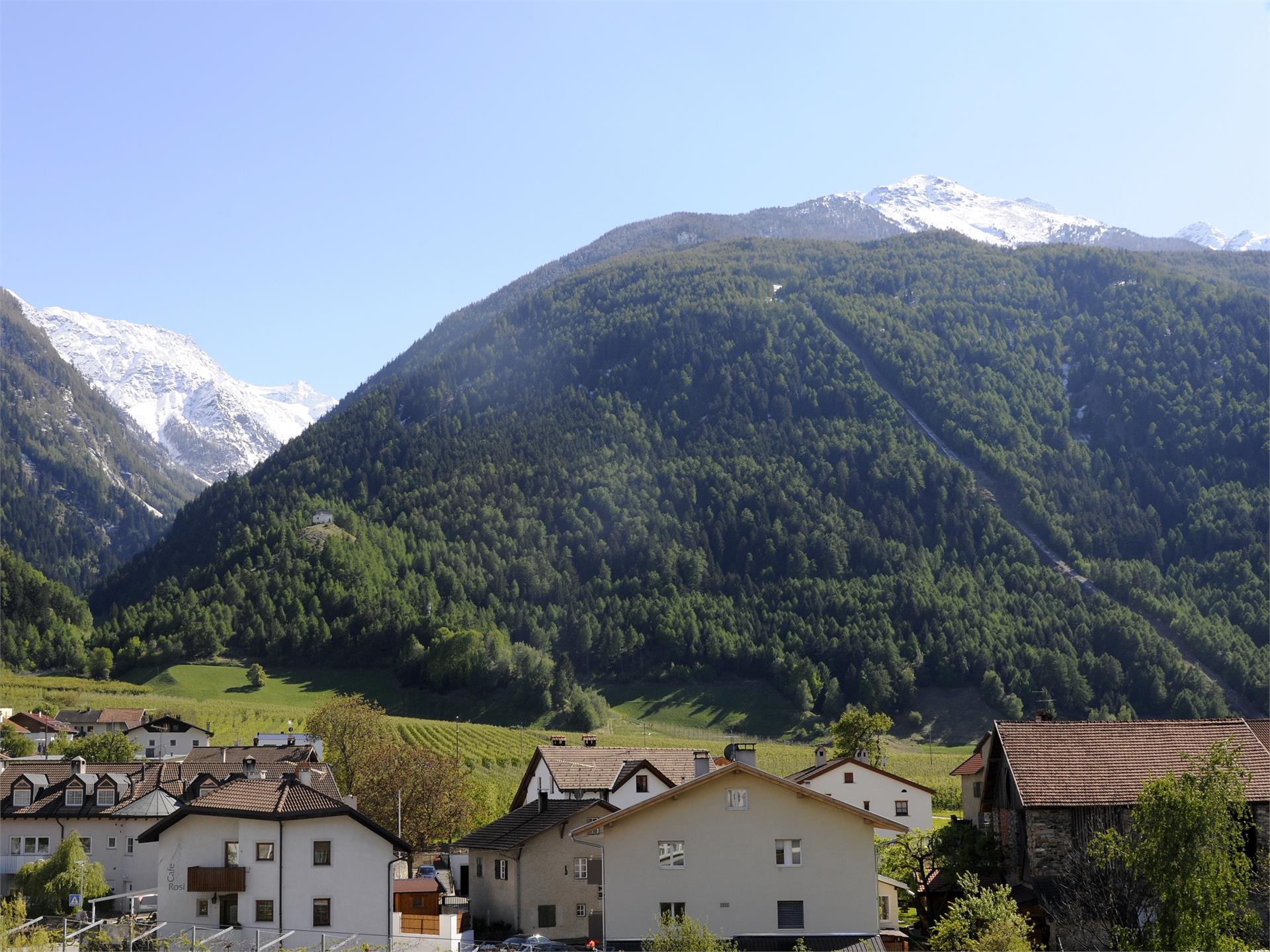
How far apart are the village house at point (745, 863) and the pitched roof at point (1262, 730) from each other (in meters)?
20.3

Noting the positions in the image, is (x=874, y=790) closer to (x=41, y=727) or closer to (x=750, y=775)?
(x=750, y=775)

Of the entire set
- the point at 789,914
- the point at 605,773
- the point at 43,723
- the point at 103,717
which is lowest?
the point at 789,914

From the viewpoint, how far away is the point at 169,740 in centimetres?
12512

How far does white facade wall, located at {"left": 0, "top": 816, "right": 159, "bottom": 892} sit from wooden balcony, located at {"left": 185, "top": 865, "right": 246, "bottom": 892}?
22749mm

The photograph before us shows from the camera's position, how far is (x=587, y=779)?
Answer: 223 ft

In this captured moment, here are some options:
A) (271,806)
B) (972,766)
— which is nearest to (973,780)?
(972,766)

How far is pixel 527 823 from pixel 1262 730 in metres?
33.4

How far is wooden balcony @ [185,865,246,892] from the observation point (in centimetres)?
4488

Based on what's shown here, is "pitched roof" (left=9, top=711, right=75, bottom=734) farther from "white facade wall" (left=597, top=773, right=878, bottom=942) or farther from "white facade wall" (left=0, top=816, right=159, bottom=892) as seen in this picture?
"white facade wall" (left=597, top=773, right=878, bottom=942)

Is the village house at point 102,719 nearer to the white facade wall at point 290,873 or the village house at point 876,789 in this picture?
the village house at point 876,789

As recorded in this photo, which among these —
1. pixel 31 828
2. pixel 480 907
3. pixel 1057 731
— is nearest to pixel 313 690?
pixel 31 828

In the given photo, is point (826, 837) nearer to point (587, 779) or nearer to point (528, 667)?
point (587, 779)

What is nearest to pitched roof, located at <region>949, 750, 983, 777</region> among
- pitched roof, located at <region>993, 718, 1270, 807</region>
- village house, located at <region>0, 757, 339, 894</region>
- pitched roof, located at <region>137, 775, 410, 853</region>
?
pitched roof, located at <region>993, 718, 1270, 807</region>

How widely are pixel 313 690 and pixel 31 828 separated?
10863 cm
